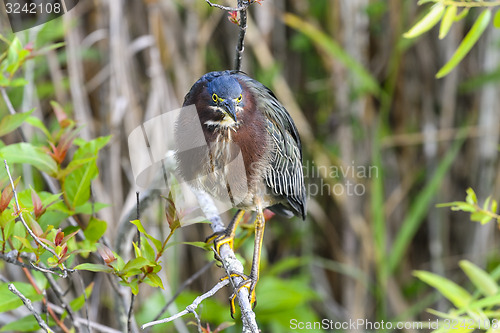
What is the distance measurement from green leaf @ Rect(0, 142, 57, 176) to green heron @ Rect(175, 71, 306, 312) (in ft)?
1.19

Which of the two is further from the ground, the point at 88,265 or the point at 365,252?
the point at 88,265

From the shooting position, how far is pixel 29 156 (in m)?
1.34

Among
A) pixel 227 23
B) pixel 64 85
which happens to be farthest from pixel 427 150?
pixel 64 85

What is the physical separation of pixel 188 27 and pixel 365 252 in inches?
64.1

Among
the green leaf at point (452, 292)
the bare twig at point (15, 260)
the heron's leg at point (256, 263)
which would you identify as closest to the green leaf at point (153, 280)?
the bare twig at point (15, 260)

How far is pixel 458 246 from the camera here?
3.38 metres

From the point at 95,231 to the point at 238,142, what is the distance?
0.47 meters

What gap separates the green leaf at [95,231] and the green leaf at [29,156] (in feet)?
0.55

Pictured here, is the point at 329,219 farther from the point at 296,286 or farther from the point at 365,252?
the point at 296,286

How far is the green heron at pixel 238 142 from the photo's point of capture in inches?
58.6
